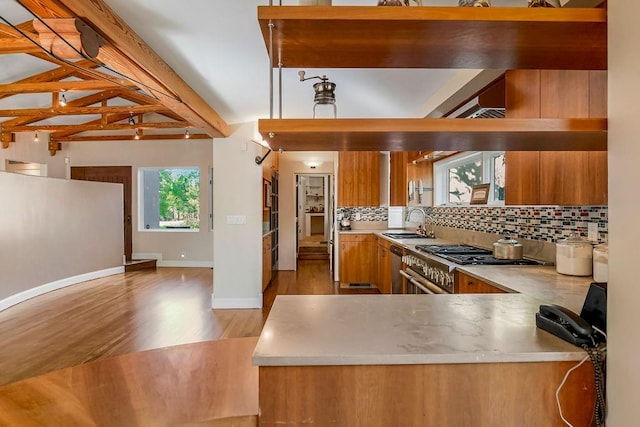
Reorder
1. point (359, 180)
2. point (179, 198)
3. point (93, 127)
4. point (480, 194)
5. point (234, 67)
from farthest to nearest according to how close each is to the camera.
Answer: point (179, 198) < point (93, 127) < point (359, 180) < point (480, 194) < point (234, 67)

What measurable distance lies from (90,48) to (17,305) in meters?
4.13

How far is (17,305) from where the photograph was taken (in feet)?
14.9

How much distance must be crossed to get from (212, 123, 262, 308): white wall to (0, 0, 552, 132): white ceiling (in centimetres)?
50

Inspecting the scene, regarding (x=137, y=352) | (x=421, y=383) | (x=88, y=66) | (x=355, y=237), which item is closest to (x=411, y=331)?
(x=421, y=383)

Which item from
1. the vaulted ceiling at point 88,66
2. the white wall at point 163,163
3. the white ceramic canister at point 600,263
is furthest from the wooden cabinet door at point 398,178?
the white wall at point 163,163

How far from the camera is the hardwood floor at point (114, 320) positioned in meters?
3.09

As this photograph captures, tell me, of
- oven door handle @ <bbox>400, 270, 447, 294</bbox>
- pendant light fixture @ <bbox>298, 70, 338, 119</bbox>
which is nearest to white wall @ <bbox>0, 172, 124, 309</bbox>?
oven door handle @ <bbox>400, 270, 447, 294</bbox>

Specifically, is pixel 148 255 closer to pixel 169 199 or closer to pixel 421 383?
pixel 169 199

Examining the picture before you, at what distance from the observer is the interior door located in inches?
302

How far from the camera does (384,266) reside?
189 inches

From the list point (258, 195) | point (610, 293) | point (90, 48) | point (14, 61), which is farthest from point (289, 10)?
point (14, 61)

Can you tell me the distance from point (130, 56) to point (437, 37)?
2248 mm

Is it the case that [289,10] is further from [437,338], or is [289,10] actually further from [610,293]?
[610,293]

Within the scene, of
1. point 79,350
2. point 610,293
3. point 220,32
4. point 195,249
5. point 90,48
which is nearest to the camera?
point 610,293
